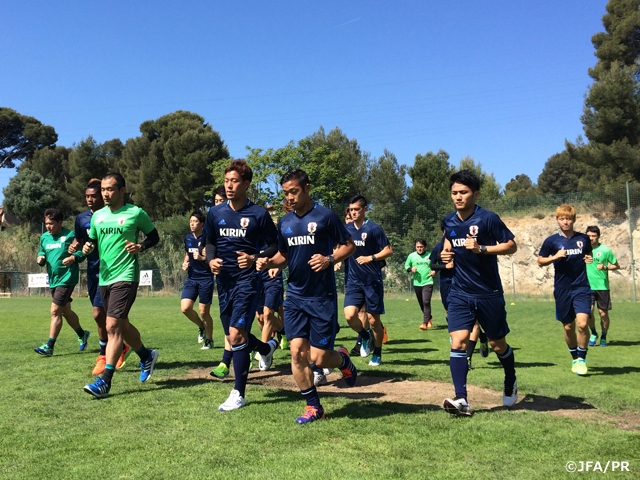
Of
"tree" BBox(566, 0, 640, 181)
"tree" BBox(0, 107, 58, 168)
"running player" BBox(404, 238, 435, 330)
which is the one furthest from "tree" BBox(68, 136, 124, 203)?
"running player" BBox(404, 238, 435, 330)

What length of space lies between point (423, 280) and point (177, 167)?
3827cm

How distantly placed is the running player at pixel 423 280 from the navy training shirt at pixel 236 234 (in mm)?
8586

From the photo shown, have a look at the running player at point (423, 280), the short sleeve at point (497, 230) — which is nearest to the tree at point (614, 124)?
the running player at point (423, 280)

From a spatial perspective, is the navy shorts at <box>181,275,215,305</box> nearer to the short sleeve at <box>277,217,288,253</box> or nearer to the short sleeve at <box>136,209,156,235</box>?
the short sleeve at <box>136,209,156,235</box>

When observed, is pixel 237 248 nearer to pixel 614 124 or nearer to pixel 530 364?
pixel 530 364

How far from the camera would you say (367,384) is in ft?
22.5

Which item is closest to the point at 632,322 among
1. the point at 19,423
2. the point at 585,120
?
the point at 19,423

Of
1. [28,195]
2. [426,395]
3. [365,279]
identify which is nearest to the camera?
[426,395]

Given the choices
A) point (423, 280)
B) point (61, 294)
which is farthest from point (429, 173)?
point (61, 294)

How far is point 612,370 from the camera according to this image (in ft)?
25.9

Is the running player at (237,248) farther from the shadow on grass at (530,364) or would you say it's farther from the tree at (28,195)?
the tree at (28,195)

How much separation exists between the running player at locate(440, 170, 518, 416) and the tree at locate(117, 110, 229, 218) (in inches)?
1675

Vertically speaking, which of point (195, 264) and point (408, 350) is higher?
point (195, 264)

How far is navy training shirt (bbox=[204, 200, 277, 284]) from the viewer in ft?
19.4
